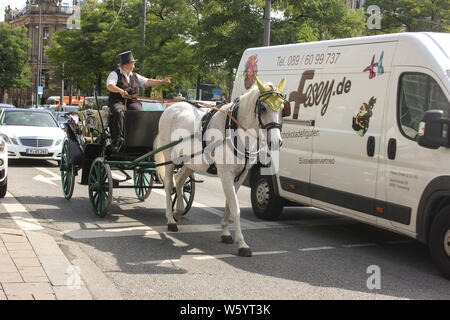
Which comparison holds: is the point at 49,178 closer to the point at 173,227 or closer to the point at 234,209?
the point at 173,227

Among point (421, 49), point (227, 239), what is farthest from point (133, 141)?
point (421, 49)

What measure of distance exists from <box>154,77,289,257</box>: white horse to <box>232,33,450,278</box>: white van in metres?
1.13

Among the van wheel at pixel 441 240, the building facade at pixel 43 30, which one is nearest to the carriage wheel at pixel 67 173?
the van wheel at pixel 441 240

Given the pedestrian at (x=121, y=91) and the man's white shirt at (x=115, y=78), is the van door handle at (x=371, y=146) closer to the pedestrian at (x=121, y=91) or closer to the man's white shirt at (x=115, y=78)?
the pedestrian at (x=121, y=91)

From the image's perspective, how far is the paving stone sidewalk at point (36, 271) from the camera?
5.06 m

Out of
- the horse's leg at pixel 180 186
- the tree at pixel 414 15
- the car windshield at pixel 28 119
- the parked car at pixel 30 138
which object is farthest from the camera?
the tree at pixel 414 15

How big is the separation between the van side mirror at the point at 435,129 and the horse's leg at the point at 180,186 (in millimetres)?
3457

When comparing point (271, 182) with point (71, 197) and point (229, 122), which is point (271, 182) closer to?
point (229, 122)

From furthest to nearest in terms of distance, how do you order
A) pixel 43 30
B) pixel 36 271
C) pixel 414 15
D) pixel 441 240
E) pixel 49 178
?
pixel 43 30
pixel 414 15
pixel 49 178
pixel 441 240
pixel 36 271

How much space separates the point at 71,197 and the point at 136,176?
124 centimetres

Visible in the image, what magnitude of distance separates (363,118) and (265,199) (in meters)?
2.64

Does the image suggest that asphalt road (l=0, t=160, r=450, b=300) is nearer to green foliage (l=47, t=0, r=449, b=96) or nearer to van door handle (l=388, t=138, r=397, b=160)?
van door handle (l=388, t=138, r=397, b=160)

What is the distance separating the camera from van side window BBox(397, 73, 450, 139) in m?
6.34

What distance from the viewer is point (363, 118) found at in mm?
7285
